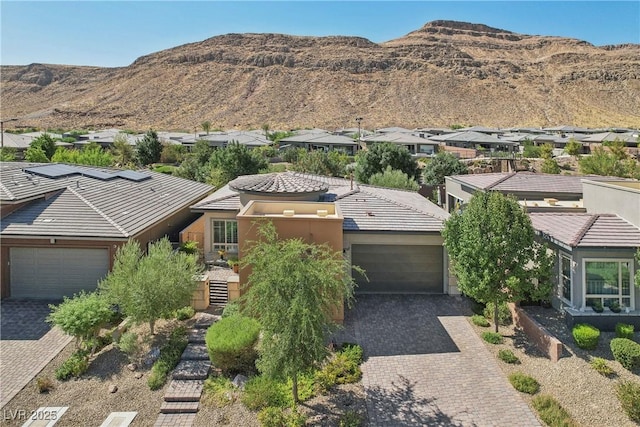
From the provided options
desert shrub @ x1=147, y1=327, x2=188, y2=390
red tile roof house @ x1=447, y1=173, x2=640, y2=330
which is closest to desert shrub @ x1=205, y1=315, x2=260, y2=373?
desert shrub @ x1=147, y1=327, x2=188, y2=390

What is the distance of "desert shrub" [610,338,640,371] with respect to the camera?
479 inches

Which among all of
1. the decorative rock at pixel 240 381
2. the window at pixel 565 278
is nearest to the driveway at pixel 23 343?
the decorative rock at pixel 240 381

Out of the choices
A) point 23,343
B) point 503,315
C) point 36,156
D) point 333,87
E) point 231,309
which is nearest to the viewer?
point 23,343

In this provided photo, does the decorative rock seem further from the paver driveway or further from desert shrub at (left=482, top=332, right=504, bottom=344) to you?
desert shrub at (left=482, top=332, right=504, bottom=344)

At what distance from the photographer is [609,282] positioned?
14492 mm

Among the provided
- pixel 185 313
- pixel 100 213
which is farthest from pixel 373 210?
pixel 100 213

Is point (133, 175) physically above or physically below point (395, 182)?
above

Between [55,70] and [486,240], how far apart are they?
179 metres

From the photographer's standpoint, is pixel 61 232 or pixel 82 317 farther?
pixel 61 232

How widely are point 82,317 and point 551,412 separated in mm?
13174

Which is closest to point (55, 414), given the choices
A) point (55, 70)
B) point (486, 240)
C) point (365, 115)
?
point (486, 240)

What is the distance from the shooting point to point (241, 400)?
11383mm

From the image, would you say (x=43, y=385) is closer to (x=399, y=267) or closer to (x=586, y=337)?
(x=399, y=267)

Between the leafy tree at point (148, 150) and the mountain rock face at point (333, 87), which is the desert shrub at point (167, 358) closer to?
the leafy tree at point (148, 150)
